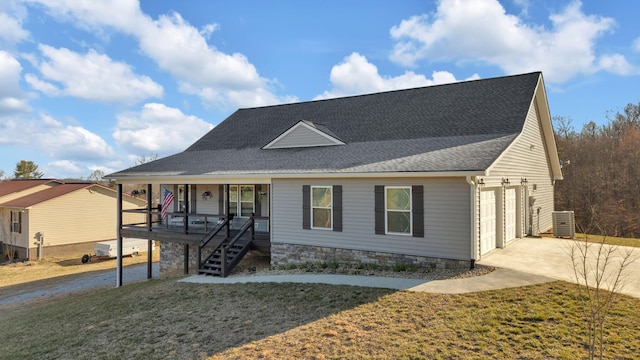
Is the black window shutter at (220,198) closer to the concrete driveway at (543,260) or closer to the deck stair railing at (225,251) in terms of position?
the deck stair railing at (225,251)

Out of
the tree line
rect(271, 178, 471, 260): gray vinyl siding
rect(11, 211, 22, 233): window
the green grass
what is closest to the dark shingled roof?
rect(271, 178, 471, 260): gray vinyl siding

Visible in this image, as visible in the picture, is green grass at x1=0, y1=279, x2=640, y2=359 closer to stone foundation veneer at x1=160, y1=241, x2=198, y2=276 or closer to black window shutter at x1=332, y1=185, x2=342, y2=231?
black window shutter at x1=332, y1=185, x2=342, y2=231

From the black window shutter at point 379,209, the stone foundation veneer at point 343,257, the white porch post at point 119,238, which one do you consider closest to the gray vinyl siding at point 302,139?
the black window shutter at point 379,209

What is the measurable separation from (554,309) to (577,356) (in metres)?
1.63

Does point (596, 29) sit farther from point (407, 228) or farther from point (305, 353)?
point (305, 353)

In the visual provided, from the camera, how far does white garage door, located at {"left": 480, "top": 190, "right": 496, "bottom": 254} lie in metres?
10.8

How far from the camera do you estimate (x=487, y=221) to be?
11.3 meters

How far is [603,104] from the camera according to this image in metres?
31.0

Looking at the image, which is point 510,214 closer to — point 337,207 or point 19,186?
point 337,207

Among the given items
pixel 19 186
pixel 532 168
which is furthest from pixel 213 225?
pixel 19 186

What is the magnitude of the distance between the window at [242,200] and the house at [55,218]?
16674mm

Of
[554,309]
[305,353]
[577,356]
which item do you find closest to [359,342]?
[305,353]

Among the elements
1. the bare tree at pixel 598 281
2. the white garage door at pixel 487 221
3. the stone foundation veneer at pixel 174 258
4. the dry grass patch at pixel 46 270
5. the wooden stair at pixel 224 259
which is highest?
the white garage door at pixel 487 221

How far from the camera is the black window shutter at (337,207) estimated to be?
11.8 m
